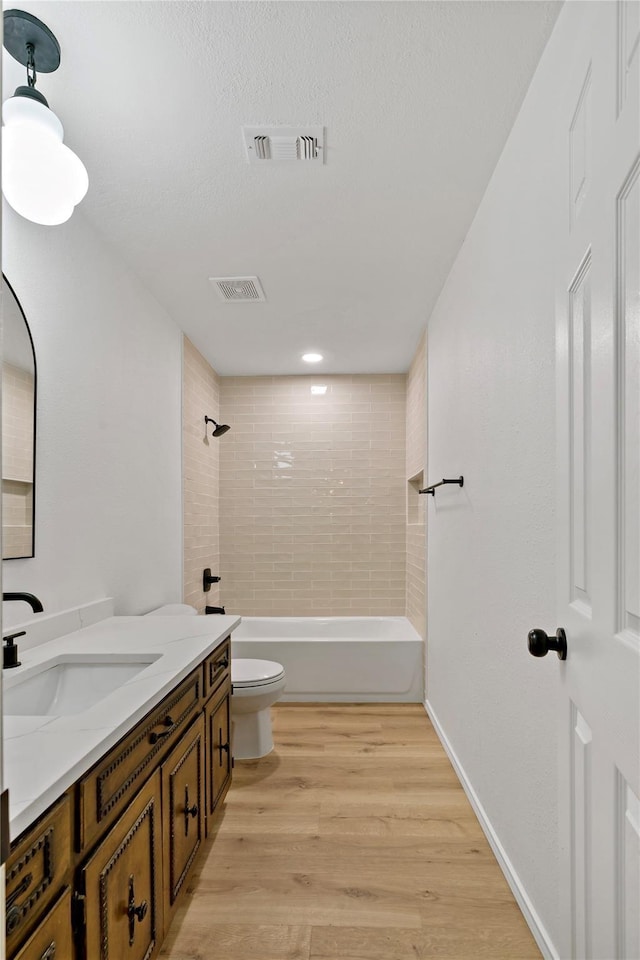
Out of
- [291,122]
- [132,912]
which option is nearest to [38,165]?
[291,122]

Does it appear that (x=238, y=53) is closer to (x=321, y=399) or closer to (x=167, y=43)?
(x=167, y=43)

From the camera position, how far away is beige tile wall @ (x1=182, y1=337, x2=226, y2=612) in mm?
4055

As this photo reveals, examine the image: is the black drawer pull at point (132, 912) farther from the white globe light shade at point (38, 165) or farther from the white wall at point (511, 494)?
the white globe light shade at point (38, 165)

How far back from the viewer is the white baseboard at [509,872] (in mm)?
1665

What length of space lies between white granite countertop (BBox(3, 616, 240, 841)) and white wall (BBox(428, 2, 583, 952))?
3.39 ft

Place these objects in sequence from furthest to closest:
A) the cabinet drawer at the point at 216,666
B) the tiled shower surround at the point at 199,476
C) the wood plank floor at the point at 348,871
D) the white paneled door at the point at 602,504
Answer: the tiled shower surround at the point at 199,476 → the cabinet drawer at the point at 216,666 → the wood plank floor at the point at 348,871 → the white paneled door at the point at 602,504

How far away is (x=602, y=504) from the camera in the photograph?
0.96 metres

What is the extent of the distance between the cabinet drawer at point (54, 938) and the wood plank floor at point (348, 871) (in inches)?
30.2

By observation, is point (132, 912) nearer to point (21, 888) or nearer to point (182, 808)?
point (182, 808)

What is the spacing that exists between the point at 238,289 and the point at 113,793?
258 cm

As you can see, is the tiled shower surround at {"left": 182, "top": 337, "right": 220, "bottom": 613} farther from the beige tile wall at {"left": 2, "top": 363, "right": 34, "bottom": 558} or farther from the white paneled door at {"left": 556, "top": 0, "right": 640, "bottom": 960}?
the white paneled door at {"left": 556, "top": 0, "right": 640, "bottom": 960}

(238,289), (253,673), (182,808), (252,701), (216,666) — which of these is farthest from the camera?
(238,289)

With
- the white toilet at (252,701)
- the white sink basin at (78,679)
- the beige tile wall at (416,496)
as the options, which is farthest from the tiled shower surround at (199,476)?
the white sink basin at (78,679)

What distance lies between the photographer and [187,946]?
1762 mm
